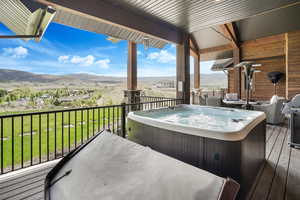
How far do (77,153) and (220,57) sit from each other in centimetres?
1011

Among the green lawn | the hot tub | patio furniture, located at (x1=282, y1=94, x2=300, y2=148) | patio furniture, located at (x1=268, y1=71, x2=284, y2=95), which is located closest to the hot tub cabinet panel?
the hot tub

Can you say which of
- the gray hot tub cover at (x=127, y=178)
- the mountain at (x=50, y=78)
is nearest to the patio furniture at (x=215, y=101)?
the mountain at (x=50, y=78)

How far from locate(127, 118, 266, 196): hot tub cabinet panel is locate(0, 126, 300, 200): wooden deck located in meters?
0.12

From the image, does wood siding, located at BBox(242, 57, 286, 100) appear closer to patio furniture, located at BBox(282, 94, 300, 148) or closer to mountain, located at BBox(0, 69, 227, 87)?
mountain, located at BBox(0, 69, 227, 87)

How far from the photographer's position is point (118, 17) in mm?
3074

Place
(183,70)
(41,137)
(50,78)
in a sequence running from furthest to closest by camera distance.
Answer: (50,78)
(183,70)
(41,137)

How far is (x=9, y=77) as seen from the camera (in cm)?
382

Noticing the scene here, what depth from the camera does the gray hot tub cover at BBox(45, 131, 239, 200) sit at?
879 mm

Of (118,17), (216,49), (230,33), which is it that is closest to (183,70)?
(118,17)

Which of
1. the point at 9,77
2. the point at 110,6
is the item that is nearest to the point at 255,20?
the point at 110,6

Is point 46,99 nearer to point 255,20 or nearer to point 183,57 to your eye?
point 183,57

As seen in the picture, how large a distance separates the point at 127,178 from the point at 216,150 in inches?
36.3

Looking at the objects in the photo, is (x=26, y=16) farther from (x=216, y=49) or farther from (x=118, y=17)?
(x=216, y=49)

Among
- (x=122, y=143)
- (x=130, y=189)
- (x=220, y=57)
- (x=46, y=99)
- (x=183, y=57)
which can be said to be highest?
(x=220, y=57)
